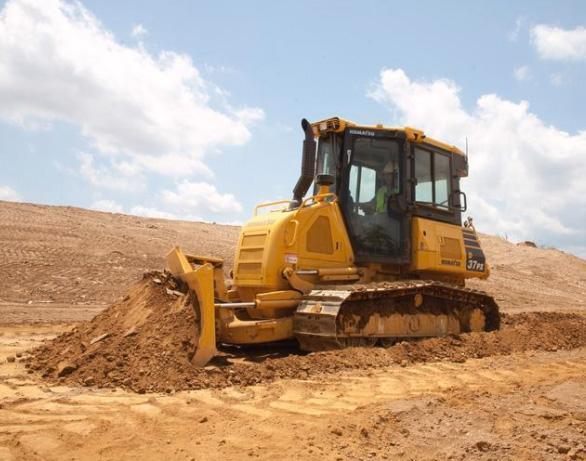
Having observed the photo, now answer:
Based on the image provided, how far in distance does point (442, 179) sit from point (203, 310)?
4.79 metres

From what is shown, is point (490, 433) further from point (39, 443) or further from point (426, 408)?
point (39, 443)

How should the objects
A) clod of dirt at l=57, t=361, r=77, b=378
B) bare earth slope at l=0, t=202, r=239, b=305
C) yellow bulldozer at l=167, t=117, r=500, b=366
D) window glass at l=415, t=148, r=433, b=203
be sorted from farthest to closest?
1. bare earth slope at l=0, t=202, r=239, b=305
2. window glass at l=415, t=148, r=433, b=203
3. yellow bulldozer at l=167, t=117, r=500, b=366
4. clod of dirt at l=57, t=361, r=77, b=378

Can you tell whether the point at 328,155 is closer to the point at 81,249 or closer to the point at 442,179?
the point at 442,179

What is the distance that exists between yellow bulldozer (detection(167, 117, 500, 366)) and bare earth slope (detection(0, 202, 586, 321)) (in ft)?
22.5

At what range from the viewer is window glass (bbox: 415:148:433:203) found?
9.16 metres

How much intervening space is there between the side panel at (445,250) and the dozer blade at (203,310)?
3.53 m

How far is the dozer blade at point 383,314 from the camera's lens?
289 inches

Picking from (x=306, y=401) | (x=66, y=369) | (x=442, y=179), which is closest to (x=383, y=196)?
(x=442, y=179)

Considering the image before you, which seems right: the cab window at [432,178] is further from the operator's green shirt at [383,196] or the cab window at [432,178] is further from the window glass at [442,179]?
the operator's green shirt at [383,196]

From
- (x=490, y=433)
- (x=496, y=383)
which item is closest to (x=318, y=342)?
(x=496, y=383)

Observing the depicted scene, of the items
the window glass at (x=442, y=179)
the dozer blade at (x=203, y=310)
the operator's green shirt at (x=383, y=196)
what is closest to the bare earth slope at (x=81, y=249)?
the operator's green shirt at (x=383, y=196)

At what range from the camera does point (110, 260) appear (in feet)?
64.6

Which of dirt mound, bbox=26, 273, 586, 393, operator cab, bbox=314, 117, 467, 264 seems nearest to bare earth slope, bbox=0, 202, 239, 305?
dirt mound, bbox=26, 273, 586, 393

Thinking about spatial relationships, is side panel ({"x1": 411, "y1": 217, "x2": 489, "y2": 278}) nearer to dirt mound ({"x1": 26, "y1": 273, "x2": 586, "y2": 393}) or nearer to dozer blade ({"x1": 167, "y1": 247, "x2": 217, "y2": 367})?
dirt mound ({"x1": 26, "y1": 273, "x2": 586, "y2": 393})
